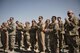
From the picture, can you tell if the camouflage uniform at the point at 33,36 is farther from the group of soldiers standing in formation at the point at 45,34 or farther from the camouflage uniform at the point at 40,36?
the camouflage uniform at the point at 40,36

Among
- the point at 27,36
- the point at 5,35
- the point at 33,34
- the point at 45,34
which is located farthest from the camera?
the point at 27,36

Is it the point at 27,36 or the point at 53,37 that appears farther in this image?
the point at 27,36

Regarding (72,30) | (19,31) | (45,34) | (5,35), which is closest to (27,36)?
(19,31)

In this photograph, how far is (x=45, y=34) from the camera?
15133 millimetres

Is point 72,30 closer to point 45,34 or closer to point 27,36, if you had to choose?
point 45,34

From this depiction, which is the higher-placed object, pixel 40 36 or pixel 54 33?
pixel 54 33

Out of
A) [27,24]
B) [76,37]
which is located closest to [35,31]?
[27,24]

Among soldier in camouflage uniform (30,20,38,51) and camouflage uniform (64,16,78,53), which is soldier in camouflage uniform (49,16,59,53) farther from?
Result: soldier in camouflage uniform (30,20,38,51)

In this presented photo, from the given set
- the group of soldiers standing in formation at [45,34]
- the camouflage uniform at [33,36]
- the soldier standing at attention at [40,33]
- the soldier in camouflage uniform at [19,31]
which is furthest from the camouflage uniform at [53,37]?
the soldier in camouflage uniform at [19,31]

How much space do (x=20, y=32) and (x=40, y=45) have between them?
406cm

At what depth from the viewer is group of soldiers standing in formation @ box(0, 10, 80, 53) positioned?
10.4 metres

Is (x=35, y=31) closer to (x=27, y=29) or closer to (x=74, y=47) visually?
(x=27, y=29)

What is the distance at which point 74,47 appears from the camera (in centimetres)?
1032

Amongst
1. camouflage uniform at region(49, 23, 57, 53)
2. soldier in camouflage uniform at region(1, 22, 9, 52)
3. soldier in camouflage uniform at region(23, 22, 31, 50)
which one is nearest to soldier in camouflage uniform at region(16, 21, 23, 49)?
soldier in camouflage uniform at region(23, 22, 31, 50)
